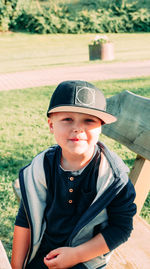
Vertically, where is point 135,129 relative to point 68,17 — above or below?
below

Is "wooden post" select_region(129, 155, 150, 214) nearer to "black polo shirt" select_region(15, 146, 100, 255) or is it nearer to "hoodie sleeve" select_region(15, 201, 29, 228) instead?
"black polo shirt" select_region(15, 146, 100, 255)

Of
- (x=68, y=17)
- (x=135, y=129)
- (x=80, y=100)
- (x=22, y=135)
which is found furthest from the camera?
(x=68, y=17)

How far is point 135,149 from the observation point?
6.20 feet

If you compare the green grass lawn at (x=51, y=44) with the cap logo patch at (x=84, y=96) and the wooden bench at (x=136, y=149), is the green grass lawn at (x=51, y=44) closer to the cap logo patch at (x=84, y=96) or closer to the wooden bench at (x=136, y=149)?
the wooden bench at (x=136, y=149)

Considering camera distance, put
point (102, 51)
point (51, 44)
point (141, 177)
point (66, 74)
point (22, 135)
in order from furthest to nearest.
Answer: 1. point (51, 44)
2. point (102, 51)
3. point (66, 74)
4. point (22, 135)
5. point (141, 177)

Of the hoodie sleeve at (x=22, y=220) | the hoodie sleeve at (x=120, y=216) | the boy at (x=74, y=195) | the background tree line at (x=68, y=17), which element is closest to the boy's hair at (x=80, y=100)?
the boy at (x=74, y=195)

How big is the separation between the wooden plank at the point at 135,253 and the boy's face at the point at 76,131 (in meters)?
0.62

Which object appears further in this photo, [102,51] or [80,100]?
[102,51]

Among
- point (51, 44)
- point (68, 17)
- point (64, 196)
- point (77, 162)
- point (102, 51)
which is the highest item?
point (68, 17)

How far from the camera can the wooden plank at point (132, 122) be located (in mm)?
1822

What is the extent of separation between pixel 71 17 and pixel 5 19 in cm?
543

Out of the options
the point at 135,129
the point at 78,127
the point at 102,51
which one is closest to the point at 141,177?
the point at 135,129

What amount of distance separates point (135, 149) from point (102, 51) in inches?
449

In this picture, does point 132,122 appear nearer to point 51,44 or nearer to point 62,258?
point 62,258
